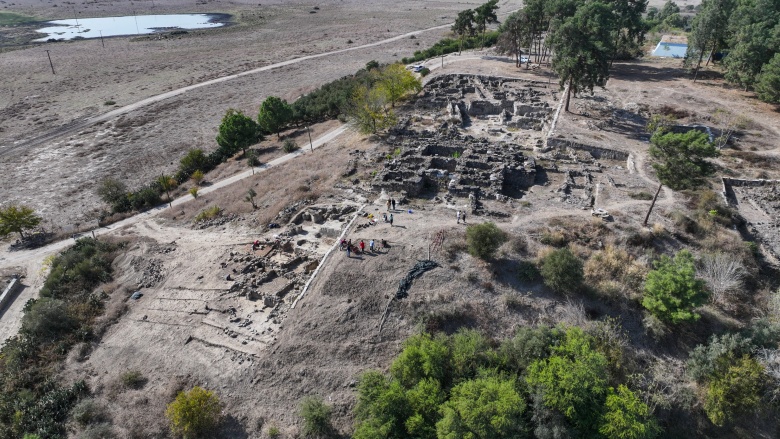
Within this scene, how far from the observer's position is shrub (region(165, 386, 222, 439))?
68.6 feet

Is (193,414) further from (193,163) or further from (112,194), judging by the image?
(193,163)

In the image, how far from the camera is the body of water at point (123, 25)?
154 meters

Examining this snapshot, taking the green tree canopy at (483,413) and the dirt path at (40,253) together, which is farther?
the dirt path at (40,253)

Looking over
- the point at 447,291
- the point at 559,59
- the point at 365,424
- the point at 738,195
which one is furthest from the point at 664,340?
the point at 559,59

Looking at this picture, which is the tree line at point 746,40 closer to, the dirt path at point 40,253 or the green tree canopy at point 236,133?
the dirt path at point 40,253

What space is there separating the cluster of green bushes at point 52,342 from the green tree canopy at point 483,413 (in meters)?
20.0

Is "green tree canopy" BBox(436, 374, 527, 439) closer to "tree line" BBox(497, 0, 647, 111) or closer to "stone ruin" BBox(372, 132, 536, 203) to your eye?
"stone ruin" BBox(372, 132, 536, 203)

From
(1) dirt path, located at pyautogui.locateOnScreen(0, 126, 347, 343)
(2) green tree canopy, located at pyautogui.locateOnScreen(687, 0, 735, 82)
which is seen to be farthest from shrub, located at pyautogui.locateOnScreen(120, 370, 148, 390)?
(2) green tree canopy, located at pyautogui.locateOnScreen(687, 0, 735, 82)

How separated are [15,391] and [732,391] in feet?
125

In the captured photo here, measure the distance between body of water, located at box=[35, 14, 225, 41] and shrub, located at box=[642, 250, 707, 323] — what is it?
176028 millimetres

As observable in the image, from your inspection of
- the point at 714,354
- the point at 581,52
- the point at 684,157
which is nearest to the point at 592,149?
the point at 581,52

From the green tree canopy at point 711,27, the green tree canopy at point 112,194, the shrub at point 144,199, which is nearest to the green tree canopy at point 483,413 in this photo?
the shrub at point 144,199

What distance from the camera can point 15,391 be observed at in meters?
24.6

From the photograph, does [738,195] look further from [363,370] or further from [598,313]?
[363,370]
